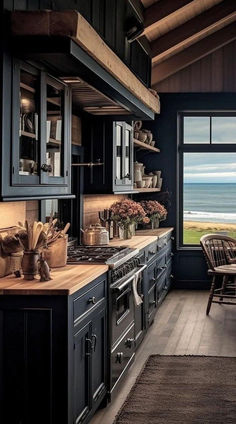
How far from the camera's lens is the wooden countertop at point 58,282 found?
3.26m

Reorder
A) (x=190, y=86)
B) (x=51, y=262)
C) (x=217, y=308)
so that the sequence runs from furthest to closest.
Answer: (x=190, y=86) → (x=217, y=308) → (x=51, y=262)

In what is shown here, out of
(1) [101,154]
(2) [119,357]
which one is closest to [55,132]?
(2) [119,357]

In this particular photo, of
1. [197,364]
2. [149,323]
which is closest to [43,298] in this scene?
[197,364]

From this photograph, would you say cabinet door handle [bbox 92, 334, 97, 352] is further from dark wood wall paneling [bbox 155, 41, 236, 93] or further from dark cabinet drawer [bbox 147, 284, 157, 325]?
dark wood wall paneling [bbox 155, 41, 236, 93]

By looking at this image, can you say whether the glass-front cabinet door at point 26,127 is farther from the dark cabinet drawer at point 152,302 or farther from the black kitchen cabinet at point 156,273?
the dark cabinet drawer at point 152,302

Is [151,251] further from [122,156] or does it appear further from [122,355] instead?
[122,355]

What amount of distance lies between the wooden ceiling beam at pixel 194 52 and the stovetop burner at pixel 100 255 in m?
4.22

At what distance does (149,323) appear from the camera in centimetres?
659

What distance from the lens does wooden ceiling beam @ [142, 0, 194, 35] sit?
6.95 m

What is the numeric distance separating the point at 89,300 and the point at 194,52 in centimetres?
611

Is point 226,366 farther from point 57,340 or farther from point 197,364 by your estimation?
point 57,340

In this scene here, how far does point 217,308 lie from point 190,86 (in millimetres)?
3323

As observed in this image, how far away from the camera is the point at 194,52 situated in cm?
906

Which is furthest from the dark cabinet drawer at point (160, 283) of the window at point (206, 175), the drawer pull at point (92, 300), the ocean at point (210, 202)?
the drawer pull at point (92, 300)
